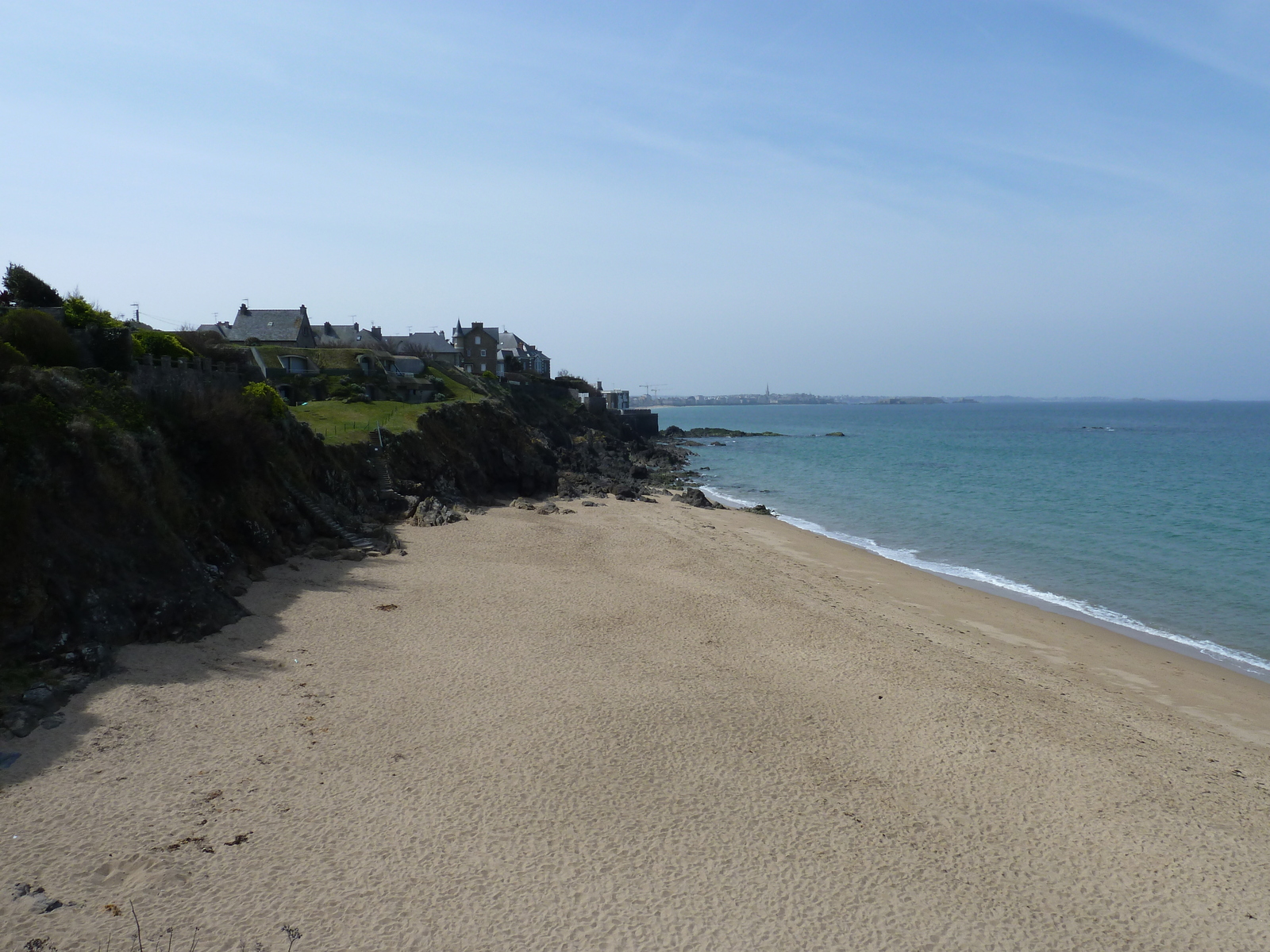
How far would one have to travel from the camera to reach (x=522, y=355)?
88625 millimetres

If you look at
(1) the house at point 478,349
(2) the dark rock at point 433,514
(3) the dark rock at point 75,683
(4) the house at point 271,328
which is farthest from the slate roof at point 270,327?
(3) the dark rock at point 75,683

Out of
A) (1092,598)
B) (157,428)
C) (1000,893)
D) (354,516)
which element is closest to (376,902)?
(1000,893)

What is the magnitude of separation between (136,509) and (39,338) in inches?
265

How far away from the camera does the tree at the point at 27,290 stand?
23.5m

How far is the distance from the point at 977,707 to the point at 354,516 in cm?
2124

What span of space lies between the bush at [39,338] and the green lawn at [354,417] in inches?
446

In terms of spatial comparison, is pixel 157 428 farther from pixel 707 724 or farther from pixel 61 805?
pixel 707 724

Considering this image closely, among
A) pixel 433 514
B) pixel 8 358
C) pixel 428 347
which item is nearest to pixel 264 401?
pixel 433 514

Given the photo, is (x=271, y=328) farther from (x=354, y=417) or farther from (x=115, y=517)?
(x=115, y=517)

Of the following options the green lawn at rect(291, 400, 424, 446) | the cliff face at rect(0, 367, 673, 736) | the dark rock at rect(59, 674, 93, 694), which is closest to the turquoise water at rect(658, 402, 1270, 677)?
the green lawn at rect(291, 400, 424, 446)

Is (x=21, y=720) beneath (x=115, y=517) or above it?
beneath

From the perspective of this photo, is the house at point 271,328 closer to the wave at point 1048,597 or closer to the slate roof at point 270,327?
the slate roof at point 270,327

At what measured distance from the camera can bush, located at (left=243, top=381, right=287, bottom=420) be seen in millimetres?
24141

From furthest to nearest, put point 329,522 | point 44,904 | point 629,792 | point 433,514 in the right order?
point 433,514
point 329,522
point 629,792
point 44,904
